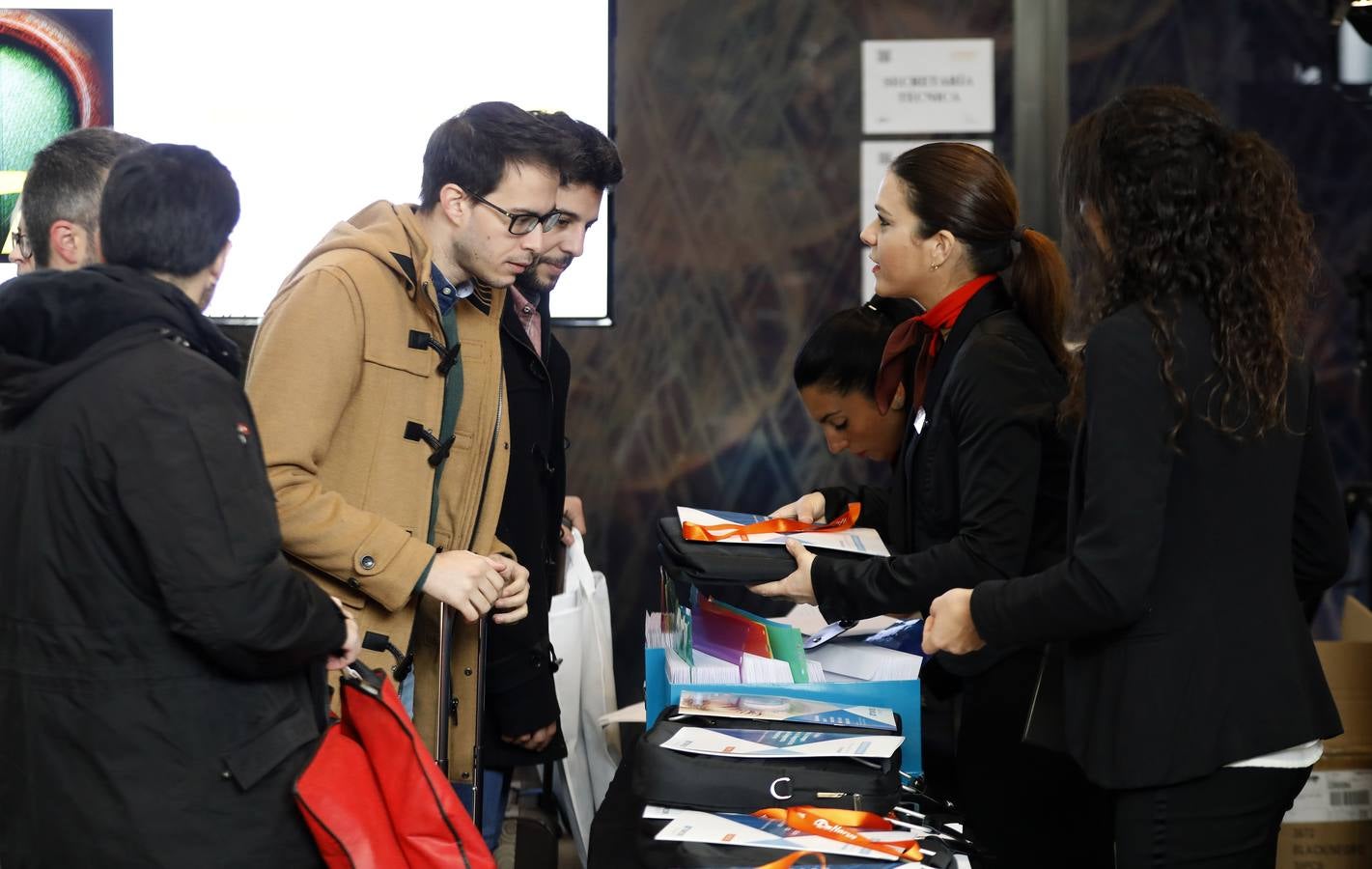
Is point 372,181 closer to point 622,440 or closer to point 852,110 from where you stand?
point 622,440

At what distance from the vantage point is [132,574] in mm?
1343

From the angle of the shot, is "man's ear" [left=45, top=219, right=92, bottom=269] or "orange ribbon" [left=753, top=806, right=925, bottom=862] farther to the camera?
"man's ear" [left=45, top=219, right=92, bottom=269]

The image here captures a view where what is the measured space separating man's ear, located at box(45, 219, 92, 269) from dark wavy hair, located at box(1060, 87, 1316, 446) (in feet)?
4.84

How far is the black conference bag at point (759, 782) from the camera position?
156 centimetres

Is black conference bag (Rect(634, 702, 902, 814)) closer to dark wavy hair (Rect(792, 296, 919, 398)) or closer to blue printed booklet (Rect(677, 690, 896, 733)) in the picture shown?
blue printed booklet (Rect(677, 690, 896, 733))

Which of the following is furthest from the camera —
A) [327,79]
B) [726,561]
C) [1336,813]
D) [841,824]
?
[327,79]

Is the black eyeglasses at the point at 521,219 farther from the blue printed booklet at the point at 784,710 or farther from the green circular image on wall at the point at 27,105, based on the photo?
the green circular image on wall at the point at 27,105

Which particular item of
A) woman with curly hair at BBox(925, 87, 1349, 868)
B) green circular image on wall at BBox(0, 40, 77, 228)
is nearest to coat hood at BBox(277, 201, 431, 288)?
woman with curly hair at BBox(925, 87, 1349, 868)

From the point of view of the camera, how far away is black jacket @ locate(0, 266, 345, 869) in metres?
1.32

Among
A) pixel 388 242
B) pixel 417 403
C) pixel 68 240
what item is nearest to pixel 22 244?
pixel 68 240

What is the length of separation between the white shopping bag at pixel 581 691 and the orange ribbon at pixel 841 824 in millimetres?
1146

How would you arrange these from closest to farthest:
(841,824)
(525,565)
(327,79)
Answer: (841,824) < (525,565) < (327,79)

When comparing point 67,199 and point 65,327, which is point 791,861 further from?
point 67,199

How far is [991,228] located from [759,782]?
942mm
